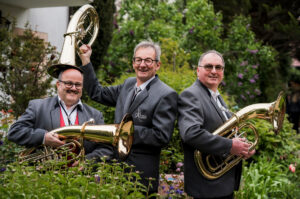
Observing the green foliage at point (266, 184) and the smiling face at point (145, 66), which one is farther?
the green foliage at point (266, 184)

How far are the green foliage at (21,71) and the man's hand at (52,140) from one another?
2654 mm

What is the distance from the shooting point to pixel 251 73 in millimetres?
11359

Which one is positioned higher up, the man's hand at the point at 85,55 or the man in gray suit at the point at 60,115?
the man's hand at the point at 85,55

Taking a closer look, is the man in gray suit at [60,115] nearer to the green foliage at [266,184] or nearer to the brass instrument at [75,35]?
the brass instrument at [75,35]

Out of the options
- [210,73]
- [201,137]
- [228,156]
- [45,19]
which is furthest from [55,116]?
[45,19]

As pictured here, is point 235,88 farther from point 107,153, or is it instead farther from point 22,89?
point 107,153

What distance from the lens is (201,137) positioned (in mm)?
3018

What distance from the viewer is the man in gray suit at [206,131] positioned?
9.99 feet

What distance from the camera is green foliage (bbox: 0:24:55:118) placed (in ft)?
18.2

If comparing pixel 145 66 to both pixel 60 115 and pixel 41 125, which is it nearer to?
pixel 60 115

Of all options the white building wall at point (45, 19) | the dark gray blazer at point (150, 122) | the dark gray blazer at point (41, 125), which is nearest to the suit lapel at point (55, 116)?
the dark gray blazer at point (41, 125)

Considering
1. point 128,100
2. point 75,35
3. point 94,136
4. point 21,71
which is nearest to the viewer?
point 94,136

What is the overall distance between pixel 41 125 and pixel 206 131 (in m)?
1.28

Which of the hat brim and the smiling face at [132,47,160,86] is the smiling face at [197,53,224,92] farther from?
the hat brim
